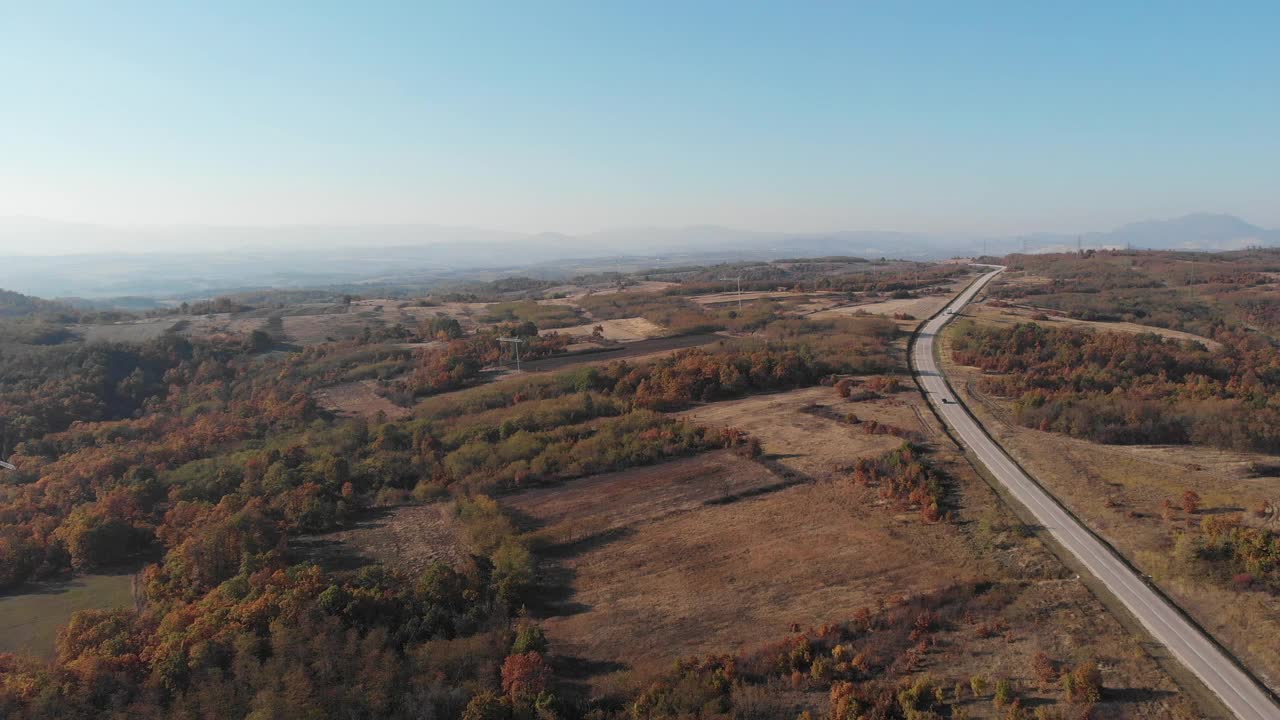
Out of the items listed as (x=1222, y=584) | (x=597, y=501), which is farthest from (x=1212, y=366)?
(x=597, y=501)

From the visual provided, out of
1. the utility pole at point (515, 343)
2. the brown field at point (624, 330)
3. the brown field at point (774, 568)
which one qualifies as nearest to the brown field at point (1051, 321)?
the brown field at point (624, 330)

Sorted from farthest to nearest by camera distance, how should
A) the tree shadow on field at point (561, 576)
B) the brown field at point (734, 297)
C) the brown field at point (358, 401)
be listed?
the brown field at point (734, 297) < the brown field at point (358, 401) < the tree shadow on field at point (561, 576)

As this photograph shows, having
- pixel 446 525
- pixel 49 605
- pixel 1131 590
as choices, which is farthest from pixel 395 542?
pixel 1131 590

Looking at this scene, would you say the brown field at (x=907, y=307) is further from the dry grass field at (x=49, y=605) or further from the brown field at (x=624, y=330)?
the dry grass field at (x=49, y=605)

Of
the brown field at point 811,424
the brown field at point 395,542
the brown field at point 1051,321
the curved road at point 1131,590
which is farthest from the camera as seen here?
the brown field at point 1051,321

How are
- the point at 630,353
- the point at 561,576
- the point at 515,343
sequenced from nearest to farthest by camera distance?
the point at 561,576 → the point at 630,353 → the point at 515,343

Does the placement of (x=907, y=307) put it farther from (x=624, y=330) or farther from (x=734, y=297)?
(x=624, y=330)

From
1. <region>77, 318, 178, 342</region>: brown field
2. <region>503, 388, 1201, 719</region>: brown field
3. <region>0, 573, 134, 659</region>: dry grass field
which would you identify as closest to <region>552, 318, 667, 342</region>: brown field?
<region>503, 388, 1201, 719</region>: brown field
